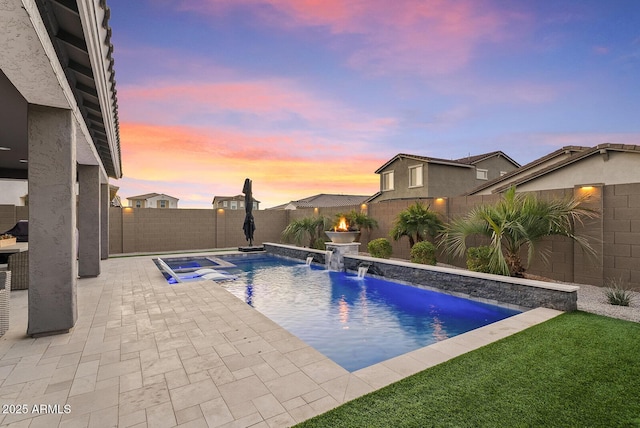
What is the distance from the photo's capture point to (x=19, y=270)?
6.67m

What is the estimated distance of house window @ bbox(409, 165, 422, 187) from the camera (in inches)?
767

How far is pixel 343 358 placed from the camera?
4156 mm

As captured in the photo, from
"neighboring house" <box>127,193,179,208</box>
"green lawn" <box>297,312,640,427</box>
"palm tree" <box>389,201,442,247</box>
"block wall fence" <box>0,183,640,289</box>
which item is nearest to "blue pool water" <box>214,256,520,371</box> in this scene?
Answer: "green lawn" <box>297,312,640,427</box>

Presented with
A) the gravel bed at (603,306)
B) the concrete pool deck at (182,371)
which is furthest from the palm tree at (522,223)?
the concrete pool deck at (182,371)

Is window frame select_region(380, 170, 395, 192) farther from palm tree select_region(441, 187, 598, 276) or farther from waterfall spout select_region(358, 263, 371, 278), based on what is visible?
palm tree select_region(441, 187, 598, 276)

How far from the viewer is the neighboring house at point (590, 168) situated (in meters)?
10.5

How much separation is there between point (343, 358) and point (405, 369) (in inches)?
49.8

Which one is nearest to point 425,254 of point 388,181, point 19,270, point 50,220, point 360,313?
point 360,313

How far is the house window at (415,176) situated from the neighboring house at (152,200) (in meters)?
44.5

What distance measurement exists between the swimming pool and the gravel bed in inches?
45.6

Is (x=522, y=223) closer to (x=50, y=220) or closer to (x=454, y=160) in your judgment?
(x=50, y=220)

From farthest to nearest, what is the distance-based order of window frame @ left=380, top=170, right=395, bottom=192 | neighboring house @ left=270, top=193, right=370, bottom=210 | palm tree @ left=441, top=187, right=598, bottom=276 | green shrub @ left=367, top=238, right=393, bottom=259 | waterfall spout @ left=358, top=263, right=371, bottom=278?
1. neighboring house @ left=270, top=193, right=370, bottom=210
2. window frame @ left=380, top=170, right=395, bottom=192
3. green shrub @ left=367, top=238, right=393, bottom=259
4. waterfall spout @ left=358, top=263, right=371, bottom=278
5. palm tree @ left=441, top=187, right=598, bottom=276

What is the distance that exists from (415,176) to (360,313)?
50.8 ft

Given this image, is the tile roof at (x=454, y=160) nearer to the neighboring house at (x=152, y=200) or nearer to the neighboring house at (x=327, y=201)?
the neighboring house at (x=327, y=201)
